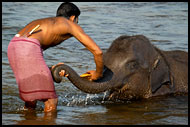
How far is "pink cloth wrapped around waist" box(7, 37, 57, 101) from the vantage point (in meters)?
6.31

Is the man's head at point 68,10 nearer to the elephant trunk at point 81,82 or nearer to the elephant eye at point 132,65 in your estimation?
the elephant trunk at point 81,82

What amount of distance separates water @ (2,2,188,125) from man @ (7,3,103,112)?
418mm

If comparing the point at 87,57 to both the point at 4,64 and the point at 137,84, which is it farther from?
the point at 137,84

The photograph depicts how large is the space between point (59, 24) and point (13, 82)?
2765 millimetres

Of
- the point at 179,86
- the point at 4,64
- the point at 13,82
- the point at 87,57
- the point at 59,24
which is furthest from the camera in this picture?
the point at 87,57

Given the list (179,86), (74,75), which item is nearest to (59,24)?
(74,75)

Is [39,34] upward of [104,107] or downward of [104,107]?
upward

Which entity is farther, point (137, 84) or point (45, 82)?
point (137, 84)

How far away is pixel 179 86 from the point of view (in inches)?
324

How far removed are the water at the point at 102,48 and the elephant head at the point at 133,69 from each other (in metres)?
0.21

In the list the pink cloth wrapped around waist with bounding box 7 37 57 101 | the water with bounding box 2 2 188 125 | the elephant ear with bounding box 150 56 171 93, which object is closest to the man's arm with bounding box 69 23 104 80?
the pink cloth wrapped around waist with bounding box 7 37 57 101

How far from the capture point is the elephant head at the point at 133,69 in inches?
292

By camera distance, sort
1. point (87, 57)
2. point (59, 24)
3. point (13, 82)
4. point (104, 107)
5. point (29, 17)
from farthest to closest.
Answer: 1. point (29, 17)
2. point (87, 57)
3. point (13, 82)
4. point (104, 107)
5. point (59, 24)

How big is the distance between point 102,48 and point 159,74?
3.92 m
